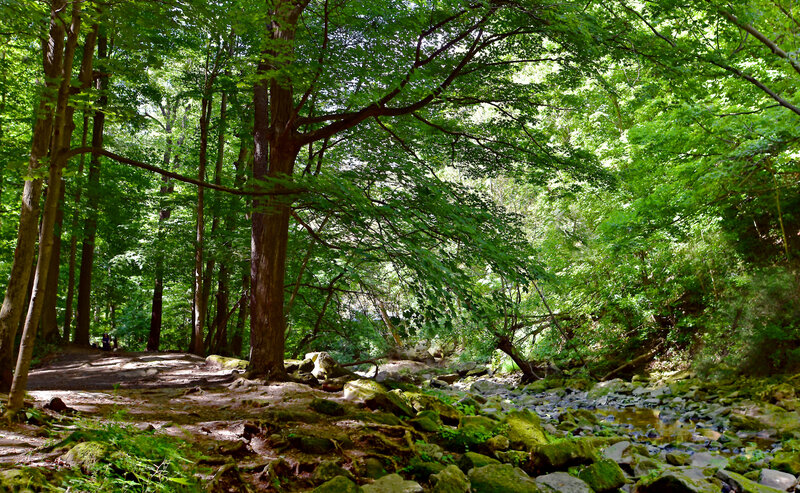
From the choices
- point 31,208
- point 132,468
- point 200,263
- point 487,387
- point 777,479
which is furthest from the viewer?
point 487,387

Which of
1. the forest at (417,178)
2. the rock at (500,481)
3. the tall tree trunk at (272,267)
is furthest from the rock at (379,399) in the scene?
the rock at (500,481)

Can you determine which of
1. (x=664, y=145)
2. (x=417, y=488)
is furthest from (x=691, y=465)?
(x=664, y=145)

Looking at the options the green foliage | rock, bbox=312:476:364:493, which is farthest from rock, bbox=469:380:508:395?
the green foliage

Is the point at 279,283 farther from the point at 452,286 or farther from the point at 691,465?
the point at 691,465

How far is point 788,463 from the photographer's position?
18.1 ft

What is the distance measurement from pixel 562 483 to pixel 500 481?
77 cm

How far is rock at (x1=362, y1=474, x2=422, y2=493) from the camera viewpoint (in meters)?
3.45

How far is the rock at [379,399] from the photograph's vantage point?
225 inches

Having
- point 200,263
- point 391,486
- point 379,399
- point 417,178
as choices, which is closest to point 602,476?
point 391,486

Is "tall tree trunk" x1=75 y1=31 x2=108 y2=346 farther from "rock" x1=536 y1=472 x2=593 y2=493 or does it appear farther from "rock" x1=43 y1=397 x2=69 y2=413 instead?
"rock" x1=536 y1=472 x2=593 y2=493

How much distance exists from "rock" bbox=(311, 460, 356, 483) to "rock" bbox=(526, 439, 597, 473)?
217cm

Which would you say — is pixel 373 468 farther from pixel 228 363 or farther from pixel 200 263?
pixel 200 263

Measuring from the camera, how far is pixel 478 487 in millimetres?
3971

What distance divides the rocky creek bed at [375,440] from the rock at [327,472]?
1cm
